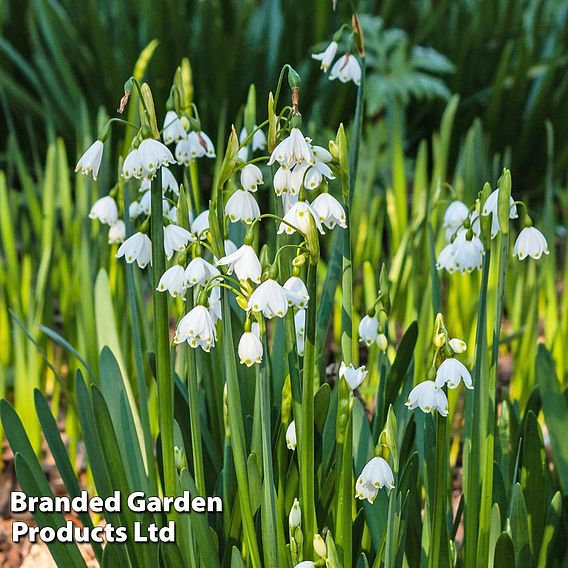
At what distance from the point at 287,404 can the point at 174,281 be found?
0.31 metres

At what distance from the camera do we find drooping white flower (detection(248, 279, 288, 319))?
995 millimetres

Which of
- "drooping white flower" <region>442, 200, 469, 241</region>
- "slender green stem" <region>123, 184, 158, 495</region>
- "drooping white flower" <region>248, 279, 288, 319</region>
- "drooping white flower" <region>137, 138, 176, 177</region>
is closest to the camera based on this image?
"drooping white flower" <region>248, 279, 288, 319</region>

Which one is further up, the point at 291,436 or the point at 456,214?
the point at 456,214

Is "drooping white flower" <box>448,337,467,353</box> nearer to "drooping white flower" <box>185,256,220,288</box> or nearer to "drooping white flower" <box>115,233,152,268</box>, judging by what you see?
"drooping white flower" <box>185,256,220,288</box>

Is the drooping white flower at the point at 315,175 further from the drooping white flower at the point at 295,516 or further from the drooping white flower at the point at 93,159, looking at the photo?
the drooping white flower at the point at 295,516

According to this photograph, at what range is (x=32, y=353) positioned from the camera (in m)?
1.94

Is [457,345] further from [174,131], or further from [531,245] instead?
[174,131]

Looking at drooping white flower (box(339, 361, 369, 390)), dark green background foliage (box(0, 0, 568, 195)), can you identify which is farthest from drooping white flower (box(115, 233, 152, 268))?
dark green background foliage (box(0, 0, 568, 195))

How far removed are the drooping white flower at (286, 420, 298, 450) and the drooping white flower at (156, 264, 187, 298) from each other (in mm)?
277

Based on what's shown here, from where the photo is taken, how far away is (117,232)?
1.64m

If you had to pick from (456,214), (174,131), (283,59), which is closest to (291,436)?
(174,131)

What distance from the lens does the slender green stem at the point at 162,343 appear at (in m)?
1.17

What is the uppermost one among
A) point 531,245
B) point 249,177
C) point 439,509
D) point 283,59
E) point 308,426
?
point 283,59

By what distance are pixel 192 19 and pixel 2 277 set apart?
1.69 meters
